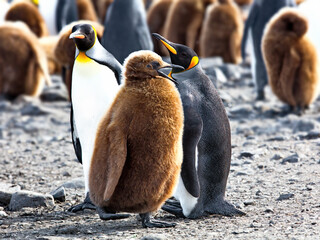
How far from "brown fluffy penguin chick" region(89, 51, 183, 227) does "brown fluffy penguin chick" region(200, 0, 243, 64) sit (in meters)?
7.36

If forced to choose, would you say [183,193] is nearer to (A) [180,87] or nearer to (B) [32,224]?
(A) [180,87]

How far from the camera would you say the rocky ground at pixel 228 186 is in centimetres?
349

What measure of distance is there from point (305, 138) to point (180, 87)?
2.63 metres

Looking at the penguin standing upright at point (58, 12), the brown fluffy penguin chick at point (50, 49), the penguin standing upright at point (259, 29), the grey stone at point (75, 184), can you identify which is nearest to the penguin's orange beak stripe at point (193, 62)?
the grey stone at point (75, 184)

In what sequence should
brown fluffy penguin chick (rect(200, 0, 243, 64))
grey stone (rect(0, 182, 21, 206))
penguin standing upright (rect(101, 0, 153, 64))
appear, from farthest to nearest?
brown fluffy penguin chick (rect(200, 0, 243, 64)) < penguin standing upright (rect(101, 0, 153, 64)) < grey stone (rect(0, 182, 21, 206))

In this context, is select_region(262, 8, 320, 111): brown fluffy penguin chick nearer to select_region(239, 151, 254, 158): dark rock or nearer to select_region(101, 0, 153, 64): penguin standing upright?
select_region(101, 0, 153, 64): penguin standing upright

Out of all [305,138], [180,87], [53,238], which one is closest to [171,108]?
[180,87]

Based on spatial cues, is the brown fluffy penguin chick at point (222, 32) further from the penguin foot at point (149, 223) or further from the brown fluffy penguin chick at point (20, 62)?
the penguin foot at point (149, 223)

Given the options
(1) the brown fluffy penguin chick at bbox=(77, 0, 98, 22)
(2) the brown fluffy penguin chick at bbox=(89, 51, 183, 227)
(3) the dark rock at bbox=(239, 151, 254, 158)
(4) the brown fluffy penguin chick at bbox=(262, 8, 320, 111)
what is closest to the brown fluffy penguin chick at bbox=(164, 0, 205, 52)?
(1) the brown fluffy penguin chick at bbox=(77, 0, 98, 22)

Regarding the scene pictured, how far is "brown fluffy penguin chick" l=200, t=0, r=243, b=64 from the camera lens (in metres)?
10.7

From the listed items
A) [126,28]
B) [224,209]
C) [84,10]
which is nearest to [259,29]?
[126,28]

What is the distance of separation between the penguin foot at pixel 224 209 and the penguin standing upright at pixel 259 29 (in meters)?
5.22

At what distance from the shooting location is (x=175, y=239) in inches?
129

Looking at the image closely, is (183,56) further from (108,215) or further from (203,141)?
(108,215)
